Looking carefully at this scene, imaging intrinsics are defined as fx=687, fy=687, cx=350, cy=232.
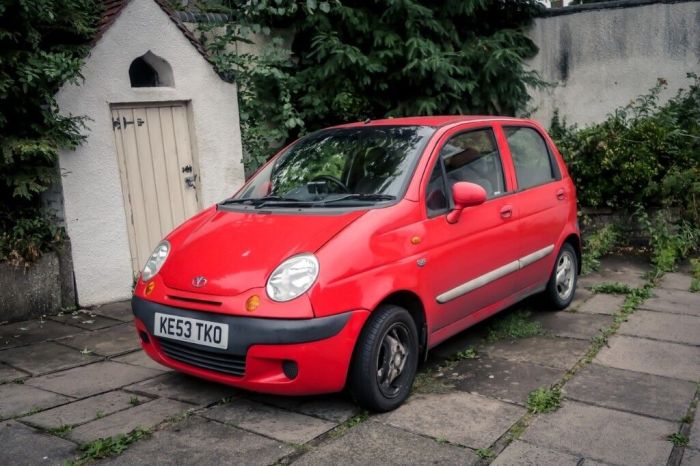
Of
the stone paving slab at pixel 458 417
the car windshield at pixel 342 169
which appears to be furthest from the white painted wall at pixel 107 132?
the stone paving slab at pixel 458 417

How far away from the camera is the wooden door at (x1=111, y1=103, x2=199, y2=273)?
7148 millimetres

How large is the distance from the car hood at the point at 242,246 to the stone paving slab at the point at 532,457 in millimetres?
1457

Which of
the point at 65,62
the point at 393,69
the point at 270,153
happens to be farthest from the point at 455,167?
the point at 393,69

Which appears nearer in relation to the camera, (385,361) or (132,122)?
(385,361)

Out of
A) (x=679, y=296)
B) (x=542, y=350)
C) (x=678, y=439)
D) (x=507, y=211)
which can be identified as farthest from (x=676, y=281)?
(x=678, y=439)

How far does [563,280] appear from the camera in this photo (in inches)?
243

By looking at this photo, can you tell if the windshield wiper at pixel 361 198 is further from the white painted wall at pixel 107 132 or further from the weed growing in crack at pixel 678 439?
the white painted wall at pixel 107 132

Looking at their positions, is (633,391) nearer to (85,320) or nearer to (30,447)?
(30,447)

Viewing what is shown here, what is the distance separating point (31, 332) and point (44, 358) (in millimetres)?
835

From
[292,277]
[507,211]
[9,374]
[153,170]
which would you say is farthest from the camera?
[153,170]

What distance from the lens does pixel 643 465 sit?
3328 mm

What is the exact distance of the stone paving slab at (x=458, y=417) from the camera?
3.66 m

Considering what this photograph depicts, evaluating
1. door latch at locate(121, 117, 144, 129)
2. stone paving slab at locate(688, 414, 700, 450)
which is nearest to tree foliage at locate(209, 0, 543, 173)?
door latch at locate(121, 117, 144, 129)

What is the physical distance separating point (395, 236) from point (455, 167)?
0.95 metres
